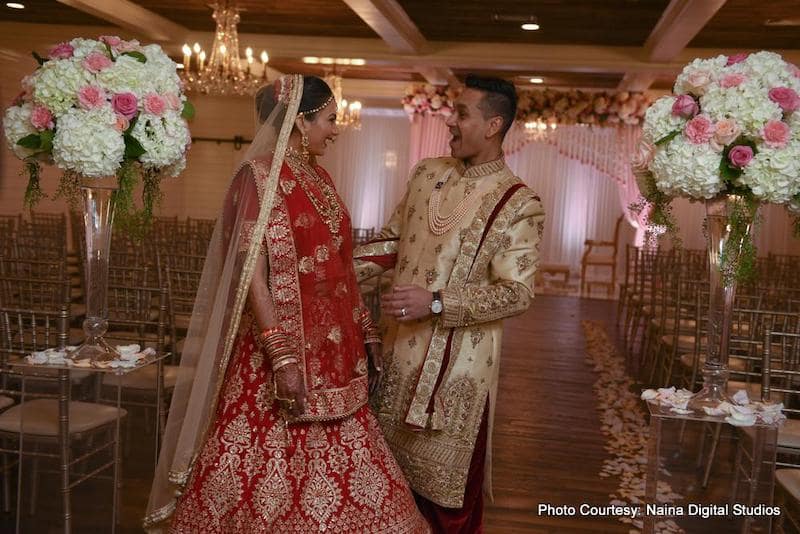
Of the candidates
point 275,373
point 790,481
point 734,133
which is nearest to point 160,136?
point 275,373

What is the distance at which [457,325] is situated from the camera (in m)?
2.72

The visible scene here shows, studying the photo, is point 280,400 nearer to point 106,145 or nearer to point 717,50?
point 106,145

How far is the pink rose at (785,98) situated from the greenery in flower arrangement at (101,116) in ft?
5.89

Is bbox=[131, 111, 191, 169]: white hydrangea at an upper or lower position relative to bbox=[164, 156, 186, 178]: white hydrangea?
upper

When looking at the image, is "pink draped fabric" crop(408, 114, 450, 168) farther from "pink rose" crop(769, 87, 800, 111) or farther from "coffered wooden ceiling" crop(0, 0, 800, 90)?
"pink rose" crop(769, 87, 800, 111)

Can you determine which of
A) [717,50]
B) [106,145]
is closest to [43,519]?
[106,145]

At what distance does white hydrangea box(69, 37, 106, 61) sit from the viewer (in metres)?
2.72

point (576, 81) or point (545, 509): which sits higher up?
point (576, 81)

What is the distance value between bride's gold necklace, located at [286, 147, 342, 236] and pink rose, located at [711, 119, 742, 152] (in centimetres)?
112

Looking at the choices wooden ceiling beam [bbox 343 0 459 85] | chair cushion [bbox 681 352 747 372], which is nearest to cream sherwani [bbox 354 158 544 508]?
chair cushion [bbox 681 352 747 372]

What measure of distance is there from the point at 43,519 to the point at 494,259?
227cm

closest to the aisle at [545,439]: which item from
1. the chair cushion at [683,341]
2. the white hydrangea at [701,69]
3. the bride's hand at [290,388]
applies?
the chair cushion at [683,341]

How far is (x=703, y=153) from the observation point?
2.28 metres

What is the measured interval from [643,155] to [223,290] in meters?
1.29
